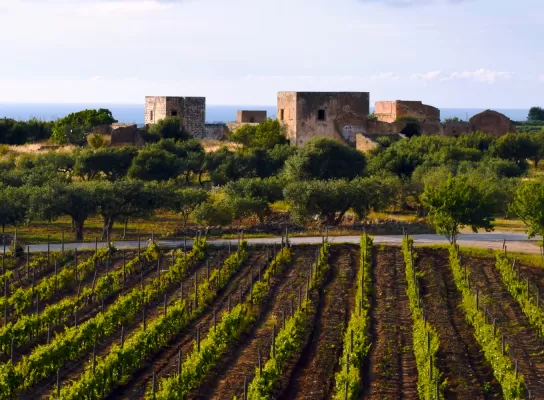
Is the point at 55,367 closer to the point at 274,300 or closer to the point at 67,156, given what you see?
the point at 274,300

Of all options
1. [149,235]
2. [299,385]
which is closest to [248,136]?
[149,235]

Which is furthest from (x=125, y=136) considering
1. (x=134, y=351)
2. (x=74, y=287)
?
(x=134, y=351)

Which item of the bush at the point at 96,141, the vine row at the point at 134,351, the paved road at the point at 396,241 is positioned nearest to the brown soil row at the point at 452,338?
the paved road at the point at 396,241

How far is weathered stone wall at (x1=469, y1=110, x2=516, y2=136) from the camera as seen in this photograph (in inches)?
2411

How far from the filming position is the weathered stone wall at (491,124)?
6125cm

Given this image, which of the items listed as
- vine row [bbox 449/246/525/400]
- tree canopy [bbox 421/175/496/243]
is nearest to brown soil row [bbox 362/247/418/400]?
vine row [bbox 449/246/525/400]

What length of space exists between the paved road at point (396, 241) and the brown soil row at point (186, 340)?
2.36 m

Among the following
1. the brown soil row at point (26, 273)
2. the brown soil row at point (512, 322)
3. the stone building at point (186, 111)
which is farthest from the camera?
the stone building at point (186, 111)

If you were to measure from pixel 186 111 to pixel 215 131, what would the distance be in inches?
119

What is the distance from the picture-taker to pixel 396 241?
3095 centimetres

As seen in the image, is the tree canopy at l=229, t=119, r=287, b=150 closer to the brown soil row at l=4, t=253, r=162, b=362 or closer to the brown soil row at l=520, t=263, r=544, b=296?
the brown soil row at l=4, t=253, r=162, b=362

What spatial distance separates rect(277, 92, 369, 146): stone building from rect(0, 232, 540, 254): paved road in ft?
78.1

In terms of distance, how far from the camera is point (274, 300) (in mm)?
24312

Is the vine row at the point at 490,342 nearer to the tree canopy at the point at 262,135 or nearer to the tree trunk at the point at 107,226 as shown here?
the tree trunk at the point at 107,226
